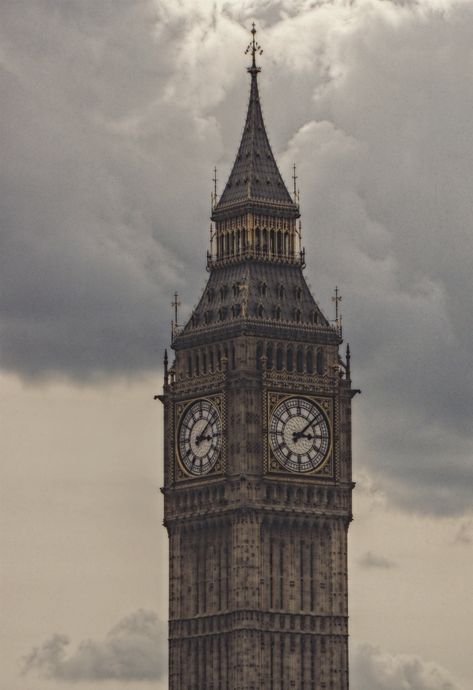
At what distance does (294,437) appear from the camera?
199 m

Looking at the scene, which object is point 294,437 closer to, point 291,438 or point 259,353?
point 291,438

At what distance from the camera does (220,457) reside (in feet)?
652

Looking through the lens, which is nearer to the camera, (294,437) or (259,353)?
(294,437)

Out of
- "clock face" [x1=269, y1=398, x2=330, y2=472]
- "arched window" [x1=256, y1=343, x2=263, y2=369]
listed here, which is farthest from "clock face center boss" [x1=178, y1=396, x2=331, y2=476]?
"arched window" [x1=256, y1=343, x2=263, y2=369]

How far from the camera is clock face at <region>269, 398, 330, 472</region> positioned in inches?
7825

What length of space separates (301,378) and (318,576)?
1169cm

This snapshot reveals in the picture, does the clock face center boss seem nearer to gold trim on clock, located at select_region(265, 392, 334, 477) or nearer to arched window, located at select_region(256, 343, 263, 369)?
gold trim on clock, located at select_region(265, 392, 334, 477)

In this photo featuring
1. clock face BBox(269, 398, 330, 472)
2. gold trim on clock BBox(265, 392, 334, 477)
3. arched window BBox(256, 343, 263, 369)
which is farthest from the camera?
arched window BBox(256, 343, 263, 369)

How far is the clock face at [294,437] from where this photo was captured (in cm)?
19875

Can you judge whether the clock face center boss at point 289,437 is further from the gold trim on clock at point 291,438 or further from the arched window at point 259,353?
the arched window at point 259,353

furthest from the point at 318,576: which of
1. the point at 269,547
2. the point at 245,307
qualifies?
the point at 245,307

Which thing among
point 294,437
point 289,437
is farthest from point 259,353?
point 294,437

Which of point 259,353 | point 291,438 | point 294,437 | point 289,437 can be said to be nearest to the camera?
point 289,437

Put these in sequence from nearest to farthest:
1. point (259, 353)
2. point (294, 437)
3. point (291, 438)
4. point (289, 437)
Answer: point (289, 437) < point (291, 438) < point (294, 437) < point (259, 353)
